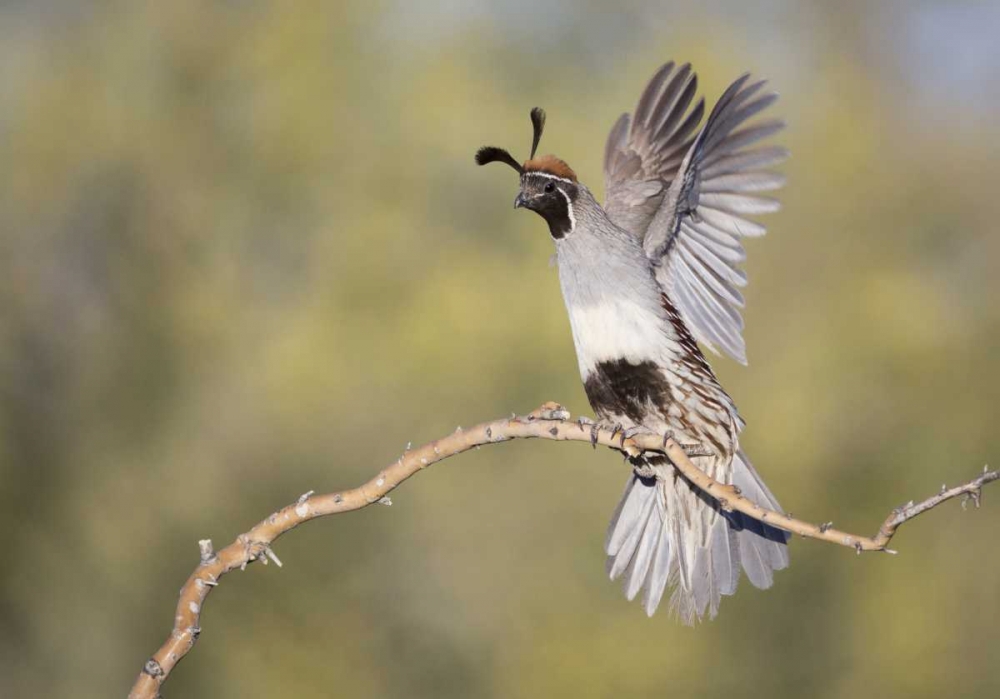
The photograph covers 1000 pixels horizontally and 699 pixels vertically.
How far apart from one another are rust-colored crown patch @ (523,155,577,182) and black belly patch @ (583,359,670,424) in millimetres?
911

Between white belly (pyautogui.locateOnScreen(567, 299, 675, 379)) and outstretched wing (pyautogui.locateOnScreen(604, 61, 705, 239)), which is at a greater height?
outstretched wing (pyautogui.locateOnScreen(604, 61, 705, 239))

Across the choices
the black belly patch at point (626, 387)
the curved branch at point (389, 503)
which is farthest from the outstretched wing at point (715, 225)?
the curved branch at point (389, 503)

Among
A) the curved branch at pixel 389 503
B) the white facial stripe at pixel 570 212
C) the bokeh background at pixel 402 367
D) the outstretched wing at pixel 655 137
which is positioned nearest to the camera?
the curved branch at pixel 389 503

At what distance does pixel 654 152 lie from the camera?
6.69m

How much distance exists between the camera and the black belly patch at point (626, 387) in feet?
17.0

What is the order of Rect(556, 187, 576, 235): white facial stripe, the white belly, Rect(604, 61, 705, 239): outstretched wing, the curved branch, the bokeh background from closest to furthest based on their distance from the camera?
the curved branch < the white belly < Rect(556, 187, 576, 235): white facial stripe < Rect(604, 61, 705, 239): outstretched wing < the bokeh background

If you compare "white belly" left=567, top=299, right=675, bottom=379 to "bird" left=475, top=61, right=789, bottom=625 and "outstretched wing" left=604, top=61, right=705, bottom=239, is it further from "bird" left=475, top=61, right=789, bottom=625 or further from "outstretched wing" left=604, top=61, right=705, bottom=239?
"outstretched wing" left=604, top=61, right=705, bottom=239

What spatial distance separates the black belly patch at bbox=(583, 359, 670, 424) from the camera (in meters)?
5.19

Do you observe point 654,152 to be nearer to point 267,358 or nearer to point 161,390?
point 267,358

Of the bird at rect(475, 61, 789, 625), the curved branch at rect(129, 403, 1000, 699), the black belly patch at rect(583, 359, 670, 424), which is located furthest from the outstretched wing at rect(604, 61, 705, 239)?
the curved branch at rect(129, 403, 1000, 699)

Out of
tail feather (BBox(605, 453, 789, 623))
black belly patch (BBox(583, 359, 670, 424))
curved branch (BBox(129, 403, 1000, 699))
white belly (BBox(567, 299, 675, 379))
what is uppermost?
white belly (BBox(567, 299, 675, 379))

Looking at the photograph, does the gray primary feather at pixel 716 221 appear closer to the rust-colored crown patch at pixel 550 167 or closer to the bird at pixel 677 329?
the bird at pixel 677 329

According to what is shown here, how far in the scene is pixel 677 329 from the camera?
5.43 meters

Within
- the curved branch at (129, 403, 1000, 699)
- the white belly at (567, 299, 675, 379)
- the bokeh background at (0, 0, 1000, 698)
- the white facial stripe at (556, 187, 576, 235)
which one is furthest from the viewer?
the bokeh background at (0, 0, 1000, 698)
